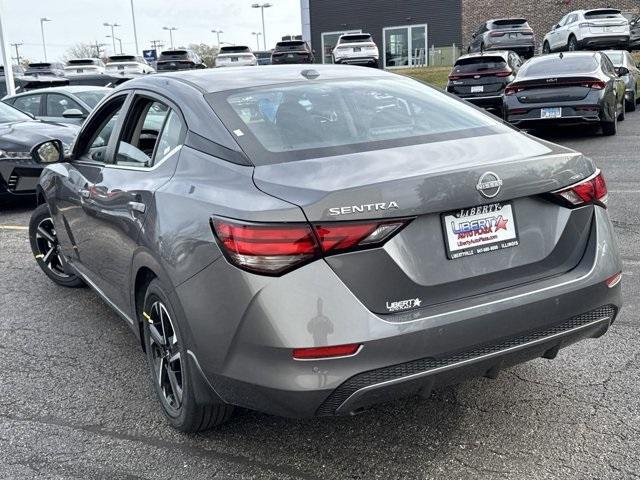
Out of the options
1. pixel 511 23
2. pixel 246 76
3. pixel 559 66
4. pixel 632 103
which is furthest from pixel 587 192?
pixel 511 23

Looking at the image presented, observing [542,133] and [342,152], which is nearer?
[342,152]

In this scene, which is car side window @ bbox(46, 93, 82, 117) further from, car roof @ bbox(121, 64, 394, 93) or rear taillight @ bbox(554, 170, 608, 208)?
rear taillight @ bbox(554, 170, 608, 208)

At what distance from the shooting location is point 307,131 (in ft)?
10.3

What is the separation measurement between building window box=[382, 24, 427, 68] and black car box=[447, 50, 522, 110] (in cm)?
2554

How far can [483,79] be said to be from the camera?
1581cm

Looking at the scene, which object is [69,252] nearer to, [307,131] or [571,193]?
[307,131]

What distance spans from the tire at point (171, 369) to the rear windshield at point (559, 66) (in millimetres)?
10284

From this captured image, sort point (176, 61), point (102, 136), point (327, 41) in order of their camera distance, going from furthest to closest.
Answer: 1. point (327, 41)
2. point (176, 61)
3. point (102, 136)

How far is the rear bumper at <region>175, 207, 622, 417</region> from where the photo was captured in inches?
96.4

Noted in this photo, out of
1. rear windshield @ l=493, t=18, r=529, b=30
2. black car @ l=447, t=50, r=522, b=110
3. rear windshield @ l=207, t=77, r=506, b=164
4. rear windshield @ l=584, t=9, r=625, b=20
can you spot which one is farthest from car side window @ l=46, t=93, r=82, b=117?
rear windshield @ l=493, t=18, r=529, b=30

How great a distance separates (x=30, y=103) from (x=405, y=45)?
31655 millimetres

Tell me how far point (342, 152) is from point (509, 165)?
67 centimetres

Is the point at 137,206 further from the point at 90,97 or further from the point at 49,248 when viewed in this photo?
the point at 90,97

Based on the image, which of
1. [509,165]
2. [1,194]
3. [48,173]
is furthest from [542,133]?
[509,165]
